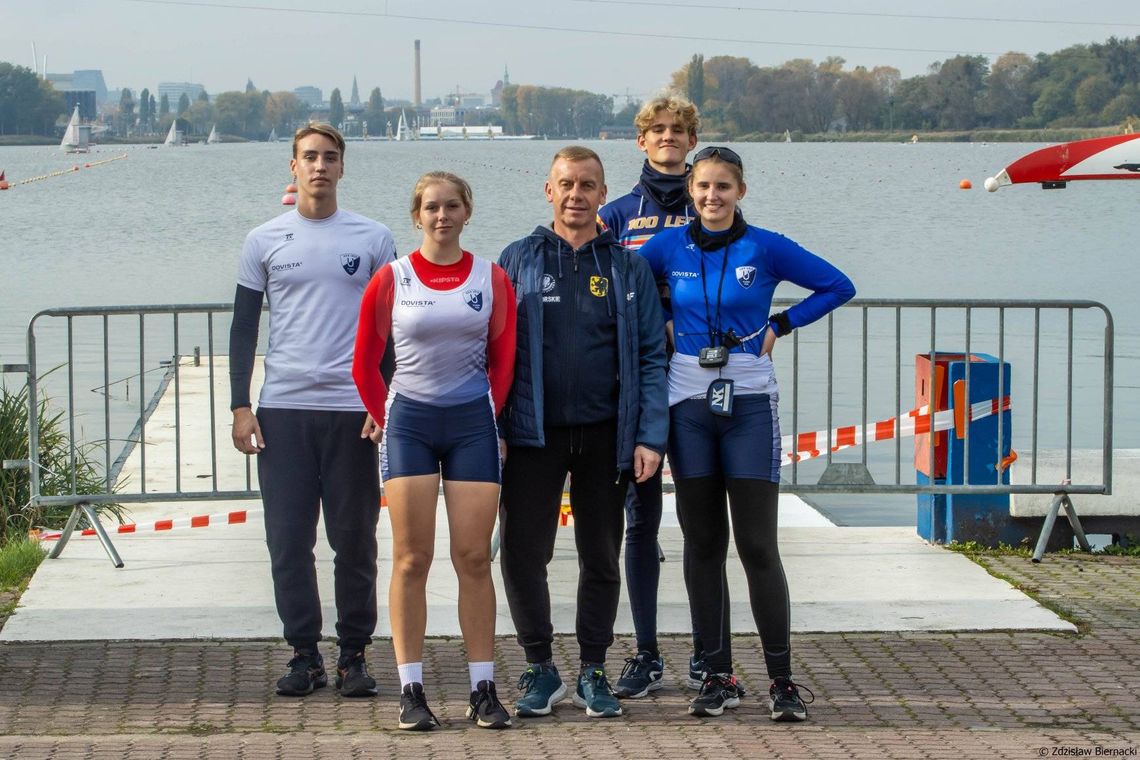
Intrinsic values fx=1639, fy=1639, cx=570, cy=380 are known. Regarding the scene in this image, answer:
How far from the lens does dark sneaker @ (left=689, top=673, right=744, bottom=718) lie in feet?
17.6

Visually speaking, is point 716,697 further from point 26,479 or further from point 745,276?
point 26,479

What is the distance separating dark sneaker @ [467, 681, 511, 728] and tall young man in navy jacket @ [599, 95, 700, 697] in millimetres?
528

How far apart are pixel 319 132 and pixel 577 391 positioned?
133 cm

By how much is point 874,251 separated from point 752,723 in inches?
1467

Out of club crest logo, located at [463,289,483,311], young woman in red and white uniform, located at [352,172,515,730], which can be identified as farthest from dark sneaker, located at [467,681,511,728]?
club crest logo, located at [463,289,483,311]

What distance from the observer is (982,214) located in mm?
58406

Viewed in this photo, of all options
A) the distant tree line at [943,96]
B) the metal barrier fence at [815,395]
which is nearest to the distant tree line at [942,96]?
the distant tree line at [943,96]

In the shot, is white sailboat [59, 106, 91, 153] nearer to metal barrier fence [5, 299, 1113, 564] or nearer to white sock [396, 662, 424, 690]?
metal barrier fence [5, 299, 1113, 564]

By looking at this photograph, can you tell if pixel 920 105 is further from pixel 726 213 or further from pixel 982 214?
pixel 726 213

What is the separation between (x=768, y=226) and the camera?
1764 inches

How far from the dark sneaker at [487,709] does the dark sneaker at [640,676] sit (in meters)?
0.49

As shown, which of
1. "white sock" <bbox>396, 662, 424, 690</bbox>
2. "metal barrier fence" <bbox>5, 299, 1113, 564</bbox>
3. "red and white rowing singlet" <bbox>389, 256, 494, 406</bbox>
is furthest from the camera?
"metal barrier fence" <bbox>5, 299, 1113, 564</bbox>

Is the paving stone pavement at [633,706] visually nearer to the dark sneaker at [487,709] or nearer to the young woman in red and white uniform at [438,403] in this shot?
the dark sneaker at [487,709]

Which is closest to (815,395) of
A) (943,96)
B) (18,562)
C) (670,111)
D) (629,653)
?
(18,562)
